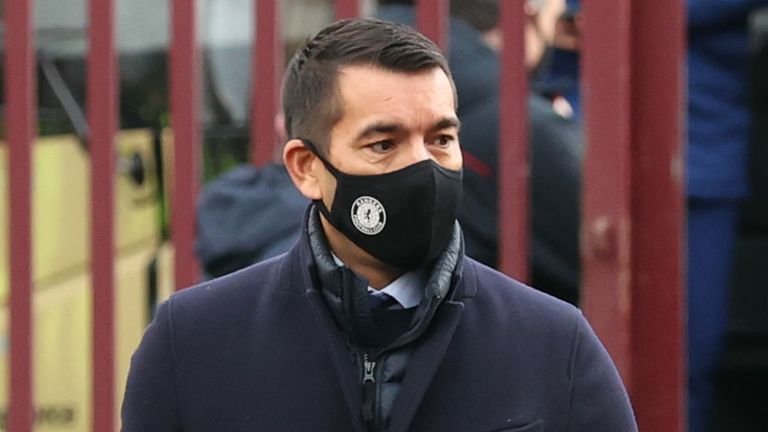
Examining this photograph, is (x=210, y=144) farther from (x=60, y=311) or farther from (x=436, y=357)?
(x=436, y=357)

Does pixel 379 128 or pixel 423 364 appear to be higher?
pixel 379 128

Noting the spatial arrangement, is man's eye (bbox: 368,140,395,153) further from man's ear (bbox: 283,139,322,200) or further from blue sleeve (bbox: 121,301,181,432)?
blue sleeve (bbox: 121,301,181,432)

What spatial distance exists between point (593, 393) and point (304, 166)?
0.48 metres

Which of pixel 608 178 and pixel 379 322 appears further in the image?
pixel 608 178

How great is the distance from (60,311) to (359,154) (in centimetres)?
214

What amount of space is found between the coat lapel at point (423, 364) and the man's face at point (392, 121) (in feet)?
0.63

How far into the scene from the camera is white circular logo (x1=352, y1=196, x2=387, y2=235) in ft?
7.22

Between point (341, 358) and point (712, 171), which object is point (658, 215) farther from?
point (341, 358)

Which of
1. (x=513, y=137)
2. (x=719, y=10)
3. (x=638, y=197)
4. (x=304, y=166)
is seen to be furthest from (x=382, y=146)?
(x=719, y=10)

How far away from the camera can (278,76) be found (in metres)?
3.57

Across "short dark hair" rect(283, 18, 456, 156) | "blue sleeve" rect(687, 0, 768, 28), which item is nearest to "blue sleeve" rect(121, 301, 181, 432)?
"short dark hair" rect(283, 18, 456, 156)

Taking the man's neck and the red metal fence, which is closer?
the man's neck

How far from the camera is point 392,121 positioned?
2.14 meters

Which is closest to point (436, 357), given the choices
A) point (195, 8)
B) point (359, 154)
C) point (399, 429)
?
point (399, 429)
